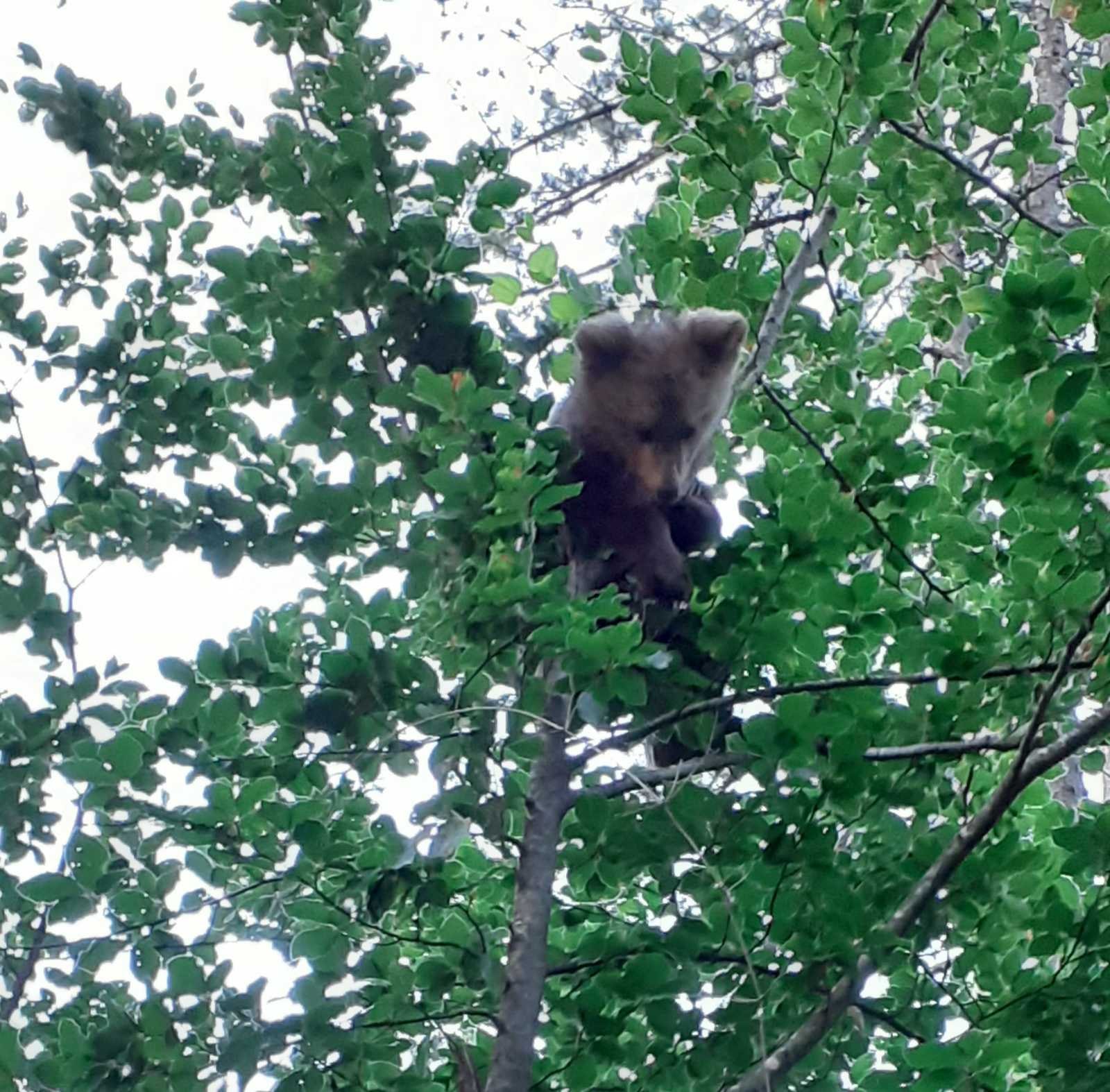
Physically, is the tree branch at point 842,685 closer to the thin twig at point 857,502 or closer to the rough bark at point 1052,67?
the thin twig at point 857,502

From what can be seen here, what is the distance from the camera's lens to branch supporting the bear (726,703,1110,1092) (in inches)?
79.6

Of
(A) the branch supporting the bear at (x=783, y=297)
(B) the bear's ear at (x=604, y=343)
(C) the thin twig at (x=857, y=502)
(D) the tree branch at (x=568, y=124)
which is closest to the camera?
(C) the thin twig at (x=857, y=502)

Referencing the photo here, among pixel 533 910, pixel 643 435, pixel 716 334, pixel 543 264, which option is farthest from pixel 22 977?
pixel 716 334

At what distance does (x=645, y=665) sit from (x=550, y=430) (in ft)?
1.46

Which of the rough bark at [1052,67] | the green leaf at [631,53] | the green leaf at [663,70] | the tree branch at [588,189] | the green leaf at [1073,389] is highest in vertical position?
the tree branch at [588,189]

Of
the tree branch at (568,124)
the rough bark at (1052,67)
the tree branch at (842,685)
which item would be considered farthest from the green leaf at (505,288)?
the tree branch at (568,124)

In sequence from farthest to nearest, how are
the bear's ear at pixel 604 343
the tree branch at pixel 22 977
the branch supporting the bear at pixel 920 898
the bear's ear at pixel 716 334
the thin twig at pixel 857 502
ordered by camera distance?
1. the bear's ear at pixel 604 343
2. the bear's ear at pixel 716 334
3. the thin twig at pixel 857 502
4. the tree branch at pixel 22 977
5. the branch supporting the bear at pixel 920 898

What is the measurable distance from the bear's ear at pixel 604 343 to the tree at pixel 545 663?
9.1 inches

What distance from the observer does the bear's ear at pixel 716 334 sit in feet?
9.01

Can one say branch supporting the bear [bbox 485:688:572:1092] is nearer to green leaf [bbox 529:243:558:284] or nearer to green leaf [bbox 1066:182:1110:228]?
green leaf [bbox 529:243:558:284]

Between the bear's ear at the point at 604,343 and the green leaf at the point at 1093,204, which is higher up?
the bear's ear at the point at 604,343

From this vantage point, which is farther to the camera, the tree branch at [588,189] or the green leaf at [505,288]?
the tree branch at [588,189]

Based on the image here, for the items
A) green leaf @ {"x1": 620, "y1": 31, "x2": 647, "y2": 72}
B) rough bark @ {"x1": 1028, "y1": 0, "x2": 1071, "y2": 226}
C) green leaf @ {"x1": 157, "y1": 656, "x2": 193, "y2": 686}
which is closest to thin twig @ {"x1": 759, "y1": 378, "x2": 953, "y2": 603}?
green leaf @ {"x1": 620, "y1": 31, "x2": 647, "y2": 72}

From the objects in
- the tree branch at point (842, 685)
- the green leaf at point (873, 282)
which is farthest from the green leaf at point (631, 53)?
the tree branch at point (842, 685)
